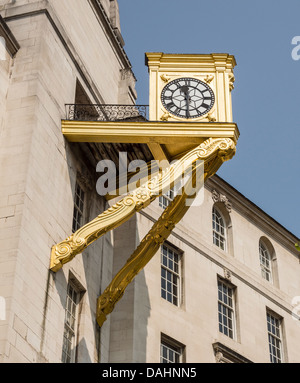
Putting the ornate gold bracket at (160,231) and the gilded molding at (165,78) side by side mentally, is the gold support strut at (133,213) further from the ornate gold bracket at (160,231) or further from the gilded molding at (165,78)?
the gilded molding at (165,78)

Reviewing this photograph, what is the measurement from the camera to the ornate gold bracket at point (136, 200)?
22594 mm

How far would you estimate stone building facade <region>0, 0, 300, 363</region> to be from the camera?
2172cm

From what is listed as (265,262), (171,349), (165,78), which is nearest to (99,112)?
(165,78)

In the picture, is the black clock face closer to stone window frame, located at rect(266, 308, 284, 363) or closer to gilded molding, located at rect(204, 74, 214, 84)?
gilded molding, located at rect(204, 74, 214, 84)

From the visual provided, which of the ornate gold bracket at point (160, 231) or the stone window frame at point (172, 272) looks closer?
the ornate gold bracket at point (160, 231)

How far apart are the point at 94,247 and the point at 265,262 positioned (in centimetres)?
1168

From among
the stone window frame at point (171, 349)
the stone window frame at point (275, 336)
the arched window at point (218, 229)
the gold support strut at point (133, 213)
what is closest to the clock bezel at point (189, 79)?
the gold support strut at point (133, 213)

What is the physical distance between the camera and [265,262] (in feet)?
118

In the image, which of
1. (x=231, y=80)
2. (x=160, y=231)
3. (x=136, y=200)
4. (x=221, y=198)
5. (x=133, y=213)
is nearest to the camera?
(x=136, y=200)

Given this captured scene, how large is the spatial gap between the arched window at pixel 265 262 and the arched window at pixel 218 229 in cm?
218

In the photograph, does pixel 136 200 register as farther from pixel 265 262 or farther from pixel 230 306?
pixel 265 262

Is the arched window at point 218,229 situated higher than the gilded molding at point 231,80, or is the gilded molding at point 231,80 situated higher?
the arched window at point 218,229
